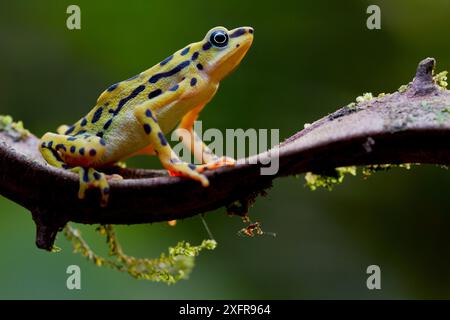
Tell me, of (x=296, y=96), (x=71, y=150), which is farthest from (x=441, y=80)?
(x=296, y=96)

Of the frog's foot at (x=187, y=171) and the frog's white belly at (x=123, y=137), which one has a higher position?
the frog's white belly at (x=123, y=137)

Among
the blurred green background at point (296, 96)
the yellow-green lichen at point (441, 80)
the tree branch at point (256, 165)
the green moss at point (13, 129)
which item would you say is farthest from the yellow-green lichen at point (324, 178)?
the blurred green background at point (296, 96)

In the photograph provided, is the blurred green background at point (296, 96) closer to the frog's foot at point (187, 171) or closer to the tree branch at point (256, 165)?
the frog's foot at point (187, 171)

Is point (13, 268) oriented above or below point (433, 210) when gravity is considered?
below

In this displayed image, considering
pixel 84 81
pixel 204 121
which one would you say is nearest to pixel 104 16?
pixel 84 81

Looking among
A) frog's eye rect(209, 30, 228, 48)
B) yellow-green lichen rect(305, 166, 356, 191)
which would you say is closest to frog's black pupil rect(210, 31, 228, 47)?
frog's eye rect(209, 30, 228, 48)

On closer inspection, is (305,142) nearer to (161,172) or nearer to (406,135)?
(406,135)

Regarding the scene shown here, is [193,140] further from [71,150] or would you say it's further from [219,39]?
[71,150]
